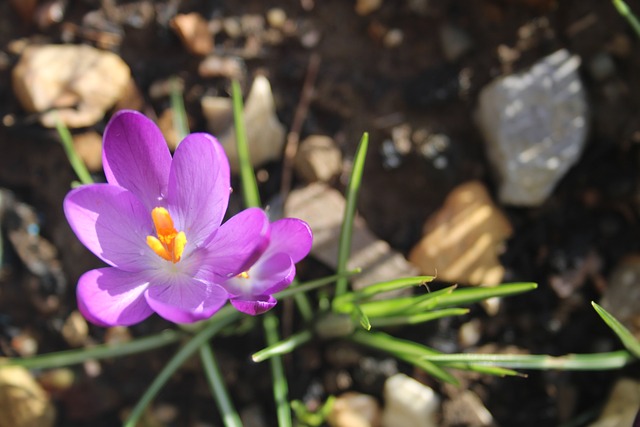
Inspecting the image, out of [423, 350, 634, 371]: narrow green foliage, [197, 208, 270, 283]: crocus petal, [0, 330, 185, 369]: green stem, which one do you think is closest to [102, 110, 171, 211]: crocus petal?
[197, 208, 270, 283]: crocus petal

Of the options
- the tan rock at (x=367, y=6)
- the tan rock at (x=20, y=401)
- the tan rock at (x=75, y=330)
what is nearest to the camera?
the tan rock at (x=20, y=401)

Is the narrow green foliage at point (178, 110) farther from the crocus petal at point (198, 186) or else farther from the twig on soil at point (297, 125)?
the crocus petal at point (198, 186)

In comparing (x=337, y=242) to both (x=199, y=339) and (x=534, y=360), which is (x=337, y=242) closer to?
(x=199, y=339)

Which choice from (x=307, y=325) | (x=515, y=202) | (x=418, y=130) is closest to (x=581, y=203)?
(x=515, y=202)

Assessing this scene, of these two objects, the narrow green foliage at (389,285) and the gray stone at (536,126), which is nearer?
the narrow green foliage at (389,285)

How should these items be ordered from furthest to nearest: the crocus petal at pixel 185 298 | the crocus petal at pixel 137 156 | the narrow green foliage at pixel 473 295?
the narrow green foliage at pixel 473 295, the crocus petal at pixel 137 156, the crocus petal at pixel 185 298

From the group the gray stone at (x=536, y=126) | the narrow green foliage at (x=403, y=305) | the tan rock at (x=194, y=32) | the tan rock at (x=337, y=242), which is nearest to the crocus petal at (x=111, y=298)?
the narrow green foliage at (x=403, y=305)
